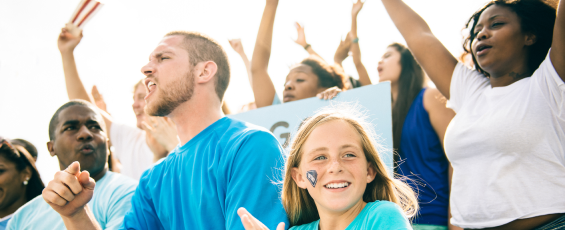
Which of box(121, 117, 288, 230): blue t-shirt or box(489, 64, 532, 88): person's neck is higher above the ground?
box(489, 64, 532, 88): person's neck

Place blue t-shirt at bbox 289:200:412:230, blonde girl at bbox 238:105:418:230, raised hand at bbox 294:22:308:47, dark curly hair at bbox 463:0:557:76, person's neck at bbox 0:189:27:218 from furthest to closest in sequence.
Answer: raised hand at bbox 294:22:308:47
person's neck at bbox 0:189:27:218
dark curly hair at bbox 463:0:557:76
blonde girl at bbox 238:105:418:230
blue t-shirt at bbox 289:200:412:230

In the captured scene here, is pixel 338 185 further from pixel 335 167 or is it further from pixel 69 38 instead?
pixel 69 38

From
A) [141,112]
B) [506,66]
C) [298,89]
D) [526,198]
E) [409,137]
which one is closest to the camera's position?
[526,198]

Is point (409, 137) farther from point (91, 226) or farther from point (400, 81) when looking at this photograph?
point (91, 226)

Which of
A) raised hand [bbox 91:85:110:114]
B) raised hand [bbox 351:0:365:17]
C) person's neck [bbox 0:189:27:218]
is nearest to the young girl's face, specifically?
raised hand [bbox 351:0:365:17]

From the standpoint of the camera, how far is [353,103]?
8.39 ft

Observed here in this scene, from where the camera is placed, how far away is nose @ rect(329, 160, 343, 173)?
1493 millimetres

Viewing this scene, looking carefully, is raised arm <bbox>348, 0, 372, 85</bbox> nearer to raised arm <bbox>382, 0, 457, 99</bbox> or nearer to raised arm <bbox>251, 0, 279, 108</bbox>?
raised arm <bbox>251, 0, 279, 108</bbox>

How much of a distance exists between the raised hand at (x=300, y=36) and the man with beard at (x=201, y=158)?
216 cm

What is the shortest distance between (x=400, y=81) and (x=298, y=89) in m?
0.81

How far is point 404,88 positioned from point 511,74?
1.01 meters

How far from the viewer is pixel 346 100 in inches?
103

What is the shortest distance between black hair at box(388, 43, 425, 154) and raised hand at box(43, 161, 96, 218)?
1.77 m

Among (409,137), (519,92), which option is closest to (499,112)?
(519,92)
